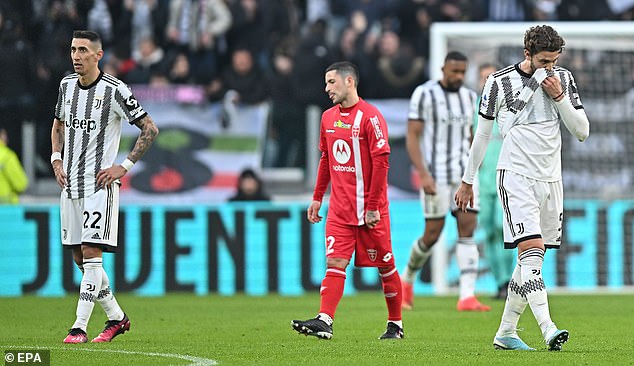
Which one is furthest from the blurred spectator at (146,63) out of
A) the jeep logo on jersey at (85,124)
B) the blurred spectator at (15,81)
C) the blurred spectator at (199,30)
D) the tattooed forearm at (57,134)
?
the jeep logo on jersey at (85,124)

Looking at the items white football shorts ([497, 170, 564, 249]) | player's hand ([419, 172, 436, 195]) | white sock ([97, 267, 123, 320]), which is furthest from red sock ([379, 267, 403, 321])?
player's hand ([419, 172, 436, 195])

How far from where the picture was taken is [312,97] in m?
19.1

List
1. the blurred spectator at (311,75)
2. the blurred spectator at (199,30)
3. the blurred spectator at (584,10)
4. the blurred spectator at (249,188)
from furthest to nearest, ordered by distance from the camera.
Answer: the blurred spectator at (584,10)
the blurred spectator at (199,30)
the blurred spectator at (311,75)
the blurred spectator at (249,188)

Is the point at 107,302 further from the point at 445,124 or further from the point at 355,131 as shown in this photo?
the point at 445,124

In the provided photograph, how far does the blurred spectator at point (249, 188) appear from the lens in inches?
691

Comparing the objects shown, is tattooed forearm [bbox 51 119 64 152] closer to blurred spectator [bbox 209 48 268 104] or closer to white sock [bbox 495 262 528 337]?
white sock [bbox 495 262 528 337]

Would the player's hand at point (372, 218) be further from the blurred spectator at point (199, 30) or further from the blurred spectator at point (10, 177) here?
the blurred spectator at point (199, 30)

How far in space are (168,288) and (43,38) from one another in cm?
519

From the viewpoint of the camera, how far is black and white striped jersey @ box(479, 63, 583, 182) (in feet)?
28.8

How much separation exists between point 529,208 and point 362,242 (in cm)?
164

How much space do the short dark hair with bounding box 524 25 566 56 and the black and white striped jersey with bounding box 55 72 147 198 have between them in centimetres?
299

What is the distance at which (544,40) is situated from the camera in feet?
28.1

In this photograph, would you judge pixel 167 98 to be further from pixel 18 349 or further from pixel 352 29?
pixel 18 349

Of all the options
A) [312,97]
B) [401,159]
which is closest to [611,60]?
[401,159]
